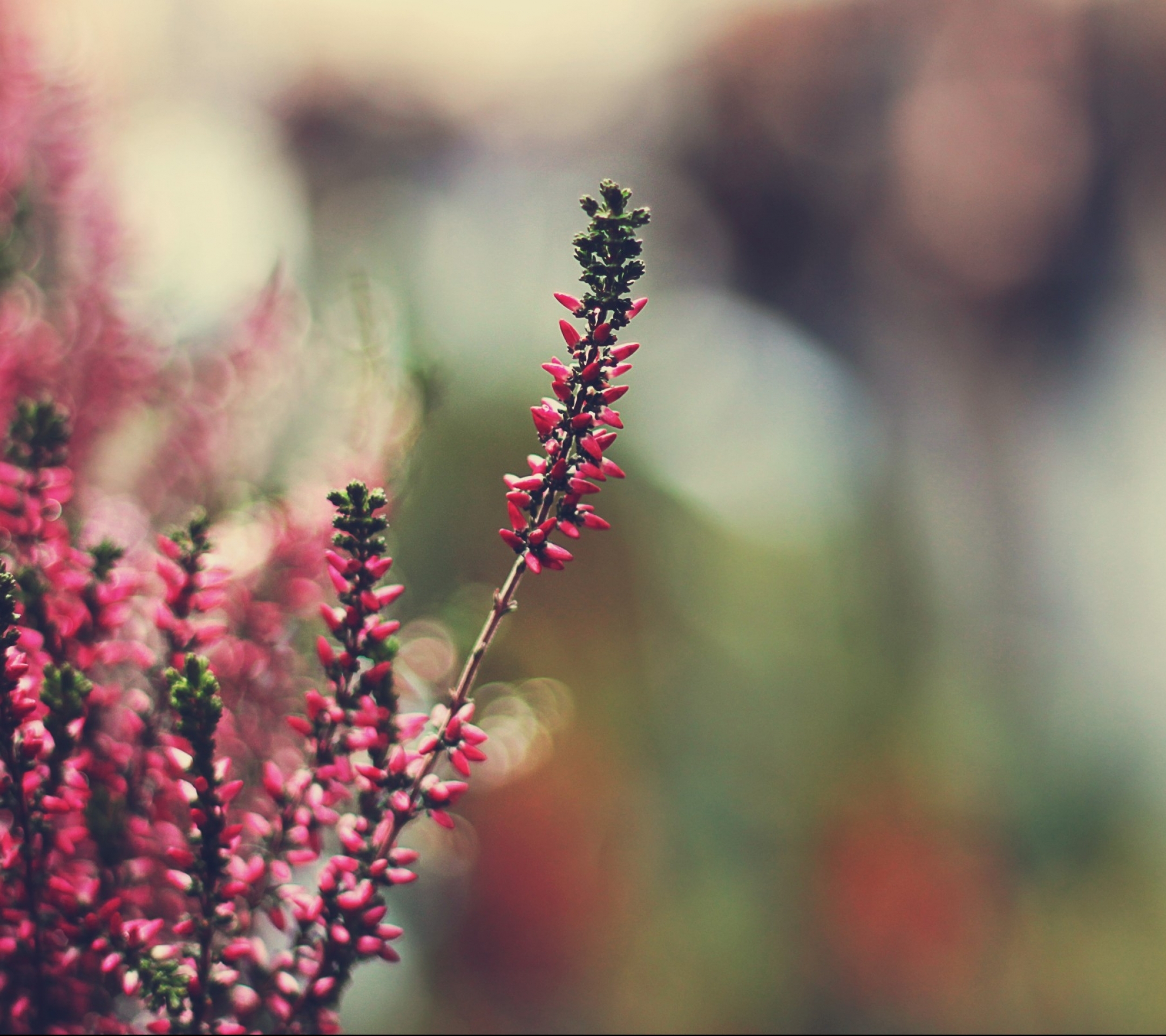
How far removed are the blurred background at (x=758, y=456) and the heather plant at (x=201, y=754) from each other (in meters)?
0.08

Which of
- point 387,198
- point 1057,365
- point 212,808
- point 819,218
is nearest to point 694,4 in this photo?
point 819,218

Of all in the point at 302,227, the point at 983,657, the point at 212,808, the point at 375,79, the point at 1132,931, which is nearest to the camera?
the point at 212,808

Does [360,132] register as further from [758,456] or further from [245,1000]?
[245,1000]

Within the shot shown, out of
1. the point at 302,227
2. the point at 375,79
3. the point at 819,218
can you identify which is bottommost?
the point at 302,227

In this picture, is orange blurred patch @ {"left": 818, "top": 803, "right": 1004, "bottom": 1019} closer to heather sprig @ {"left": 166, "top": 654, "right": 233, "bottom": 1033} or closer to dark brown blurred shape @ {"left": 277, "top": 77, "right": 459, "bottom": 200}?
heather sprig @ {"left": 166, "top": 654, "right": 233, "bottom": 1033}

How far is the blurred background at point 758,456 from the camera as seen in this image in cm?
63

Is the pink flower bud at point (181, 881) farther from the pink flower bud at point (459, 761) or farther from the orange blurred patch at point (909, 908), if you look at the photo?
the orange blurred patch at point (909, 908)

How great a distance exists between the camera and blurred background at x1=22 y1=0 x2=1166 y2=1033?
0.63 metres

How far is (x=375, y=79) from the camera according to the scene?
5.47 feet

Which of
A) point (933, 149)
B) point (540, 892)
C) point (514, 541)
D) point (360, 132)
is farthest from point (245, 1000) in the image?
point (360, 132)

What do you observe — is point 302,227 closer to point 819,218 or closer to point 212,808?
point 819,218

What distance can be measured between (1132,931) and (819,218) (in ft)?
3.35

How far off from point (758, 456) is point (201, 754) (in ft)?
2.93

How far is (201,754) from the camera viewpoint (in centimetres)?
16
